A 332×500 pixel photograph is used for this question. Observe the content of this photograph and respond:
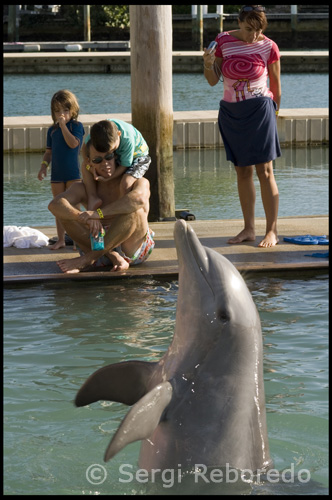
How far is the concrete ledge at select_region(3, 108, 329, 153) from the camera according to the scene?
1382cm

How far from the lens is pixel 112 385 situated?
11.6 ft

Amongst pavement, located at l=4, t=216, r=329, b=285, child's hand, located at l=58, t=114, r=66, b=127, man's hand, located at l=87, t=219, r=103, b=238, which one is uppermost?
child's hand, located at l=58, t=114, r=66, b=127

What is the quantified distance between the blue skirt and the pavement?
720 mm

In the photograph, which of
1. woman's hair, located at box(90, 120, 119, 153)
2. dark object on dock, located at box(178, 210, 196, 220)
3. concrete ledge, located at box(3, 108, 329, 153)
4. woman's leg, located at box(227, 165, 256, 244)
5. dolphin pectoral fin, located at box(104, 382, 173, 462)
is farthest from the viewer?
concrete ledge, located at box(3, 108, 329, 153)

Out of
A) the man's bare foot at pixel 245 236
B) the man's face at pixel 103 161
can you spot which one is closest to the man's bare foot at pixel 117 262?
the man's face at pixel 103 161

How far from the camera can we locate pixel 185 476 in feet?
11.5

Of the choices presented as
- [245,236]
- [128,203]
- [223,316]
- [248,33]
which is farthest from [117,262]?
[223,316]

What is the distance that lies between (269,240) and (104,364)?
2.55 metres

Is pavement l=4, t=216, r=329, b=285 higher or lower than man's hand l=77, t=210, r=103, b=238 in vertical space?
lower

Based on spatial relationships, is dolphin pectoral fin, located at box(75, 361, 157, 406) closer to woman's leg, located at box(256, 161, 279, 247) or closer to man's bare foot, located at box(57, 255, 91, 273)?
man's bare foot, located at box(57, 255, 91, 273)

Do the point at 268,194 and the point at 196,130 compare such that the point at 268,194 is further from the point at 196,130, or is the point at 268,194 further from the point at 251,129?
the point at 196,130

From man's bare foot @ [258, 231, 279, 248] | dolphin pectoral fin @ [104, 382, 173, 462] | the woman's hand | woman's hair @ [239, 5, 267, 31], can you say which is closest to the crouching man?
Answer: man's bare foot @ [258, 231, 279, 248]

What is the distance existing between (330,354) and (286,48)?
53091 mm

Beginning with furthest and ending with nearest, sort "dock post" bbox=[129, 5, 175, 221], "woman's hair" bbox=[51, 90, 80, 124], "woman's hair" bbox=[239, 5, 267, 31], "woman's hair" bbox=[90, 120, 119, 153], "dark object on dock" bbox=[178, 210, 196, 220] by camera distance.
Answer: "dark object on dock" bbox=[178, 210, 196, 220] → "dock post" bbox=[129, 5, 175, 221] → "woman's hair" bbox=[51, 90, 80, 124] → "woman's hair" bbox=[239, 5, 267, 31] → "woman's hair" bbox=[90, 120, 119, 153]
